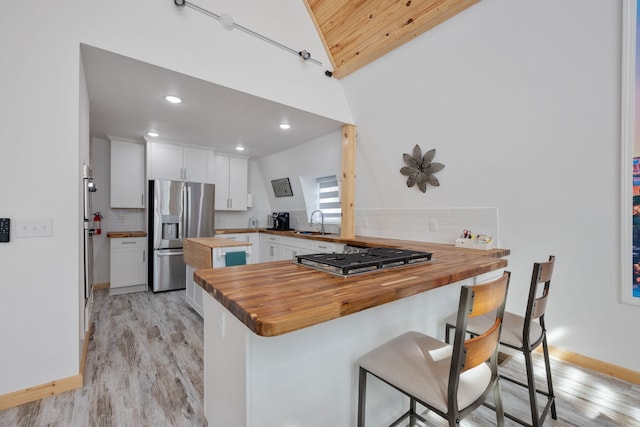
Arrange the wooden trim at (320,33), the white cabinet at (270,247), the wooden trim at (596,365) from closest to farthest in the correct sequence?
the wooden trim at (596,365) → the wooden trim at (320,33) → the white cabinet at (270,247)

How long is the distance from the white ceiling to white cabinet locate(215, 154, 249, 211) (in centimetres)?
51

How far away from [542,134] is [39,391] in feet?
13.2

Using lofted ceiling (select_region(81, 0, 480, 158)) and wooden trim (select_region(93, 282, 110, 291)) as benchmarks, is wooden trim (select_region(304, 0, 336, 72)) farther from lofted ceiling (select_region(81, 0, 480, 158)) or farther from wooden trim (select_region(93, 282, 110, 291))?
wooden trim (select_region(93, 282, 110, 291))

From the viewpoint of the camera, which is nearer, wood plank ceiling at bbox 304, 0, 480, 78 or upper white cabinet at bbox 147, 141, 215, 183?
wood plank ceiling at bbox 304, 0, 480, 78

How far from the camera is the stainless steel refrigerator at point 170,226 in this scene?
413cm

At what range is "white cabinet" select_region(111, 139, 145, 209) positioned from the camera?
422cm

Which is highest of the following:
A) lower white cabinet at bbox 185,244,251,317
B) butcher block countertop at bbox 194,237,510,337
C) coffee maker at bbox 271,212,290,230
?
coffee maker at bbox 271,212,290,230

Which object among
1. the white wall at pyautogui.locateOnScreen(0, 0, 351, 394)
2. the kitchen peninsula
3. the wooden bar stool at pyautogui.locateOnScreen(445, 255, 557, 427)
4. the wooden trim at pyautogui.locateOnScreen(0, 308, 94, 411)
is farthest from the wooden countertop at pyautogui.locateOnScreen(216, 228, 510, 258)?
the wooden trim at pyautogui.locateOnScreen(0, 308, 94, 411)

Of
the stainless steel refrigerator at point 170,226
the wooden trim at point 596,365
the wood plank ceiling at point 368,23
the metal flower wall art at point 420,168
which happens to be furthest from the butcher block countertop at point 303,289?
the stainless steel refrigerator at point 170,226

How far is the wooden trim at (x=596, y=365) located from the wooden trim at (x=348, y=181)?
2.23m

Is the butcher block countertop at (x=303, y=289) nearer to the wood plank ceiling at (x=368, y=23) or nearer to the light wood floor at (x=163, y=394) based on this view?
the light wood floor at (x=163, y=394)

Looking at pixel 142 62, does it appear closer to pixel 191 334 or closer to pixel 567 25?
pixel 191 334

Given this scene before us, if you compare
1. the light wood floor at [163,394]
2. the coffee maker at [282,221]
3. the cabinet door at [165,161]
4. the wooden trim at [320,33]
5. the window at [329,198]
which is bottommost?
the light wood floor at [163,394]

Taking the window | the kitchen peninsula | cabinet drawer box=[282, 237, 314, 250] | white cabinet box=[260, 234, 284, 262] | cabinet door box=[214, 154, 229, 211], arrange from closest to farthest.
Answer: the kitchen peninsula, cabinet drawer box=[282, 237, 314, 250], the window, white cabinet box=[260, 234, 284, 262], cabinet door box=[214, 154, 229, 211]
